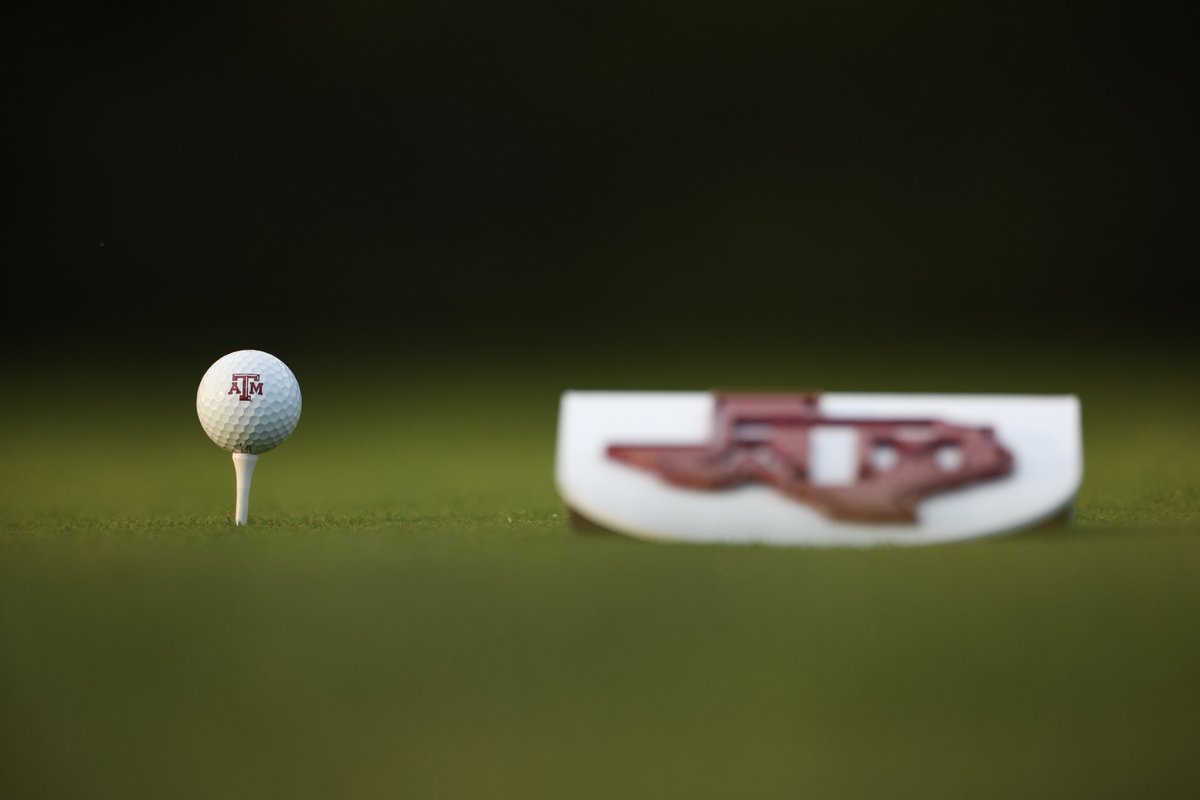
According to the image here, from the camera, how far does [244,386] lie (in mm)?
3211

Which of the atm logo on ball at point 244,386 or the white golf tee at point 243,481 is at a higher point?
the atm logo on ball at point 244,386

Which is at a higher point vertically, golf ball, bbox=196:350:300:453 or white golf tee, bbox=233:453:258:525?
golf ball, bbox=196:350:300:453

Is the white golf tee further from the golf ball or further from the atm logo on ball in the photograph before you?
the atm logo on ball

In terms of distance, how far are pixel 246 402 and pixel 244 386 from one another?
42 millimetres

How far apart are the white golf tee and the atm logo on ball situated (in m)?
0.15

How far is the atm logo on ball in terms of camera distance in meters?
3.20

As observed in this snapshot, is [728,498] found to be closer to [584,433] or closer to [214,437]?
[584,433]

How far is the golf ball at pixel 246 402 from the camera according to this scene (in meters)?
3.21

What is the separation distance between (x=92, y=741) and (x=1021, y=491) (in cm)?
166

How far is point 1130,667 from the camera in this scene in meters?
1.75

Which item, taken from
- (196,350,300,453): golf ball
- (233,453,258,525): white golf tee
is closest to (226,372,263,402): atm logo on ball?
(196,350,300,453): golf ball

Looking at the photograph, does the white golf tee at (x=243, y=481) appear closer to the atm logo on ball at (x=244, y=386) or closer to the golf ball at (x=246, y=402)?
the golf ball at (x=246, y=402)

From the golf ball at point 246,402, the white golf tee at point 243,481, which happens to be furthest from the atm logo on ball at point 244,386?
the white golf tee at point 243,481

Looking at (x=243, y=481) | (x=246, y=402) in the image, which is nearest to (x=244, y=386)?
(x=246, y=402)
